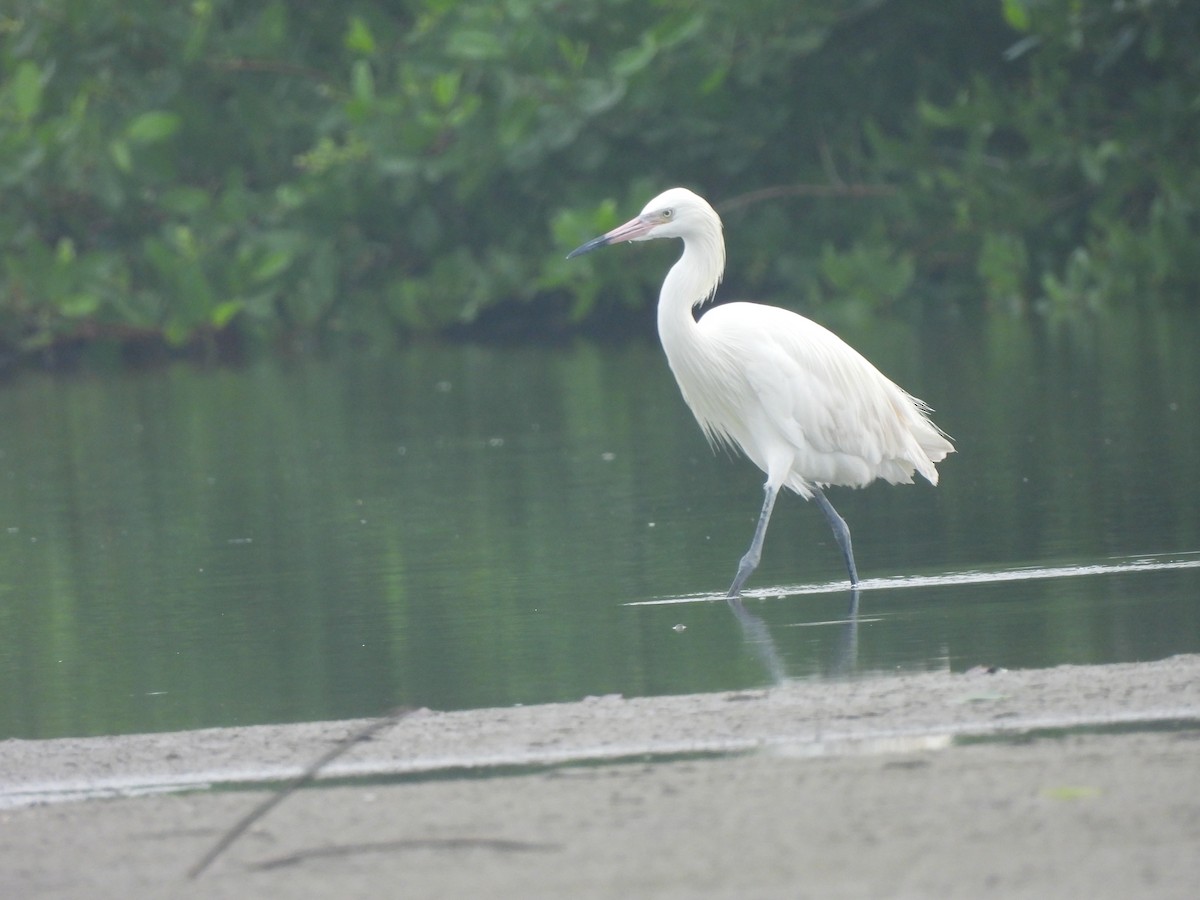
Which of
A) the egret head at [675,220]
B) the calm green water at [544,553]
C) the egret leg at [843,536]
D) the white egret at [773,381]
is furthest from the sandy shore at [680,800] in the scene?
the egret head at [675,220]

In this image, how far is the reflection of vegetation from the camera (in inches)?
860

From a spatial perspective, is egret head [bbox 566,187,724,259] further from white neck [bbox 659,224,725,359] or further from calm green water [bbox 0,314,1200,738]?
calm green water [bbox 0,314,1200,738]

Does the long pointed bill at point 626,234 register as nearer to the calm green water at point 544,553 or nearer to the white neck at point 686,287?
the white neck at point 686,287

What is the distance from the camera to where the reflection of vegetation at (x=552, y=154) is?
71.7 feet

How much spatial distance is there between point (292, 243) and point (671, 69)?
4930mm

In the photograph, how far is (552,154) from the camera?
25.0 m

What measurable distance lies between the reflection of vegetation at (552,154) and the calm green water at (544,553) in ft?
24.4

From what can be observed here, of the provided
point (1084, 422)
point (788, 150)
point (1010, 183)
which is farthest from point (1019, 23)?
point (1084, 422)

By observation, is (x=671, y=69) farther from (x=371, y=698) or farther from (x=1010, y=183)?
(x=371, y=698)

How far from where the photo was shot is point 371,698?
223 inches

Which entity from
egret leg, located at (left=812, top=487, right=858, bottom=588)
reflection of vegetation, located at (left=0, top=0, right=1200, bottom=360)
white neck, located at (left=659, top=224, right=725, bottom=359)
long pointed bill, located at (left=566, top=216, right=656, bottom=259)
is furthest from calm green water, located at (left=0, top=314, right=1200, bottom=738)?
reflection of vegetation, located at (left=0, top=0, right=1200, bottom=360)

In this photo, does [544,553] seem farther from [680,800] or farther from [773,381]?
[680,800]

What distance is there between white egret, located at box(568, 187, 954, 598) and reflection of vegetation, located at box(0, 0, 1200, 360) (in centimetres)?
1268

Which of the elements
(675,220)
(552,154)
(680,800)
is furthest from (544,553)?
(552,154)
